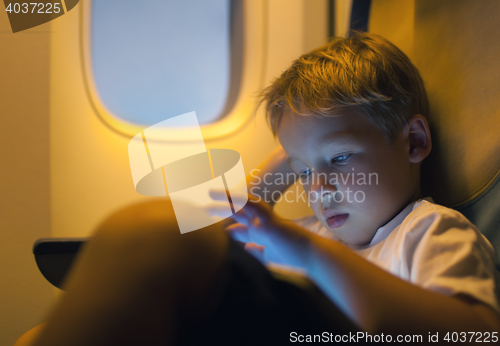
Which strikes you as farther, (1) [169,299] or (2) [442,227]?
(2) [442,227]

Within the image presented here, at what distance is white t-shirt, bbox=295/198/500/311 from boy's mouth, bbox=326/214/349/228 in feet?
0.30

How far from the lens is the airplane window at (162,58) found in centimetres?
84

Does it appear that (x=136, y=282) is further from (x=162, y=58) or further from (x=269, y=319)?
(x=162, y=58)

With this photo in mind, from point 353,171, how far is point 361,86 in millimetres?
166

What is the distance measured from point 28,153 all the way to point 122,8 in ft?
1.55

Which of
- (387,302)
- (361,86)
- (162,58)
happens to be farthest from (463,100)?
(162,58)

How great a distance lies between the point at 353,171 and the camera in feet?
1.78

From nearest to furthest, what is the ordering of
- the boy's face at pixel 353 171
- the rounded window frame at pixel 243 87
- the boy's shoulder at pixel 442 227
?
the boy's shoulder at pixel 442 227 < the boy's face at pixel 353 171 < the rounded window frame at pixel 243 87

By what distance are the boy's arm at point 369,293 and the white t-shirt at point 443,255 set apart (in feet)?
0.07

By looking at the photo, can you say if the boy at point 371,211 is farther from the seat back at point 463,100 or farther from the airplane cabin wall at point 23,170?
the airplane cabin wall at point 23,170

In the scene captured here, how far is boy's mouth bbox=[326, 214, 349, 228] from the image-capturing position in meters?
0.58

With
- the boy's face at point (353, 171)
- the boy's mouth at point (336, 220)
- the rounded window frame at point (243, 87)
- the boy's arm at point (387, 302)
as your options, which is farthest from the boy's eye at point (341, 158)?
the rounded window frame at point (243, 87)

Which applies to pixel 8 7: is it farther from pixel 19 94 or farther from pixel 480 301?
pixel 480 301

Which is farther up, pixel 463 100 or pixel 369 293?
pixel 463 100
